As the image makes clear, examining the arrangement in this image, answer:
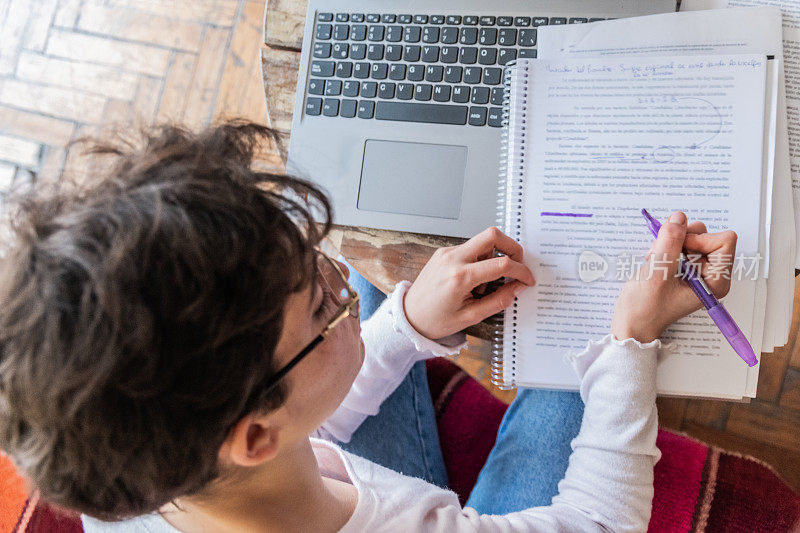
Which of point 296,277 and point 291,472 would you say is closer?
point 296,277

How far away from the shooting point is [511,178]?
64 cm

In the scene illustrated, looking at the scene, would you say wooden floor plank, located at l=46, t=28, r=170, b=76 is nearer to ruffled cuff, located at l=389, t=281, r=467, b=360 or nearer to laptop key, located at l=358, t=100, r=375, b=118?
laptop key, located at l=358, t=100, r=375, b=118

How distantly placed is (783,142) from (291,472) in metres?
0.60

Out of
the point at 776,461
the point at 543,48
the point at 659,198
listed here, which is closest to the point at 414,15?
the point at 543,48

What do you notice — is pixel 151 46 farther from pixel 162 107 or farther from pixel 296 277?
pixel 296 277

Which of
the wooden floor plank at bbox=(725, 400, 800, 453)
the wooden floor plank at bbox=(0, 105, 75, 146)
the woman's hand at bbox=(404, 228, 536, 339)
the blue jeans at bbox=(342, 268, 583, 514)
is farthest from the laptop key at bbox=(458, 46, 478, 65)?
the wooden floor plank at bbox=(0, 105, 75, 146)

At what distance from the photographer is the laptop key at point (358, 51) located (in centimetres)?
72

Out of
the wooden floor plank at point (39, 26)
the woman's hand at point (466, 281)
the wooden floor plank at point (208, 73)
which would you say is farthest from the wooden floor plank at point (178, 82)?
the woman's hand at point (466, 281)

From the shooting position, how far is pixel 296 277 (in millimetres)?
426

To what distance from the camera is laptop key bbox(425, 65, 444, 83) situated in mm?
696

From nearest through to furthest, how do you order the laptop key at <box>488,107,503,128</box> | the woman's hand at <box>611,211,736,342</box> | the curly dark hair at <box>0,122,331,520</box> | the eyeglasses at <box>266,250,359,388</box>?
the curly dark hair at <box>0,122,331,520</box> → the eyeglasses at <box>266,250,359,388</box> → the woman's hand at <box>611,211,736,342</box> → the laptop key at <box>488,107,503,128</box>

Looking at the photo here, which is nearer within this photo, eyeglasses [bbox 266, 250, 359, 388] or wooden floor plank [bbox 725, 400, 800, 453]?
eyeglasses [bbox 266, 250, 359, 388]

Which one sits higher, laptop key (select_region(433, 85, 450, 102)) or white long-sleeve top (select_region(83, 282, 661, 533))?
laptop key (select_region(433, 85, 450, 102))

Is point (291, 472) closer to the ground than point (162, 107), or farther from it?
closer to the ground
